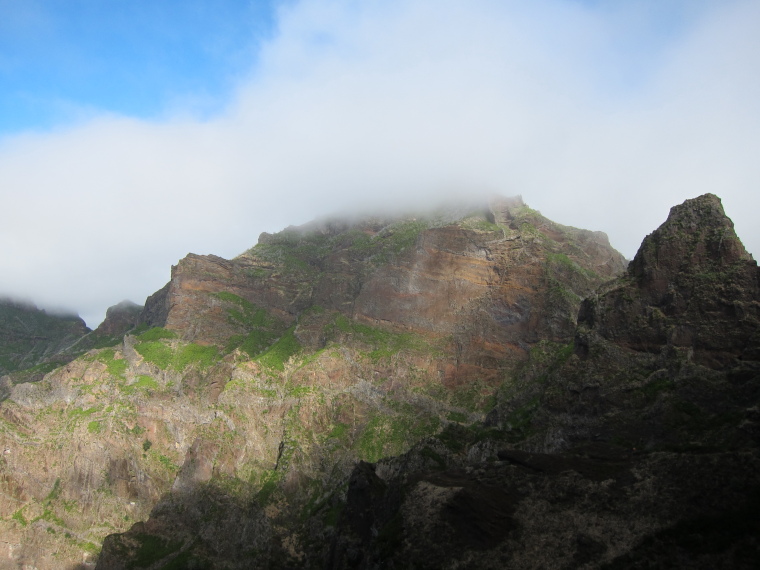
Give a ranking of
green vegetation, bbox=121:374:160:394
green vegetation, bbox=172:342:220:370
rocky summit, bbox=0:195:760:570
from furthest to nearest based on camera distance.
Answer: green vegetation, bbox=172:342:220:370 < green vegetation, bbox=121:374:160:394 < rocky summit, bbox=0:195:760:570

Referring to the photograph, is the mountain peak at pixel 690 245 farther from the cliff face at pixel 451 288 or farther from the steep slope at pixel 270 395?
the steep slope at pixel 270 395

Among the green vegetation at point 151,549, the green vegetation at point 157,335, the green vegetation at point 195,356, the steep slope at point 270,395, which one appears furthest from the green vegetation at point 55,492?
the green vegetation at point 157,335

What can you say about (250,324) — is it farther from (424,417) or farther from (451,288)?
(424,417)

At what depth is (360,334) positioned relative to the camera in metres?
170

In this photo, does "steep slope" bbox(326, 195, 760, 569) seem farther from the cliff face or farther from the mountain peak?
the cliff face

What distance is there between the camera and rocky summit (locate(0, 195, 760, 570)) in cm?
6034

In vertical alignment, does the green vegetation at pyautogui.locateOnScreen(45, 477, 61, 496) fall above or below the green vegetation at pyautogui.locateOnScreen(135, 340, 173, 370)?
below

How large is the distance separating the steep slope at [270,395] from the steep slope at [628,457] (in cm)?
4288

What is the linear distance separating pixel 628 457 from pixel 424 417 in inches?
3224

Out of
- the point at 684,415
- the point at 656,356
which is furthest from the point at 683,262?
the point at 684,415

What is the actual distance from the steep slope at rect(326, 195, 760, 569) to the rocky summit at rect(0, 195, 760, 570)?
0.31m

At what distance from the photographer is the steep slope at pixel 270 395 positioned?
129 meters

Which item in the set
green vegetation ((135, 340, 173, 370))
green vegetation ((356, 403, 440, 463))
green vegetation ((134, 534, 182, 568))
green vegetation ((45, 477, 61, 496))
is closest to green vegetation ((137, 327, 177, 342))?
green vegetation ((135, 340, 173, 370))

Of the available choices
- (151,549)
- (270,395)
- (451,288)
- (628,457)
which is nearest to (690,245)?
(628,457)
